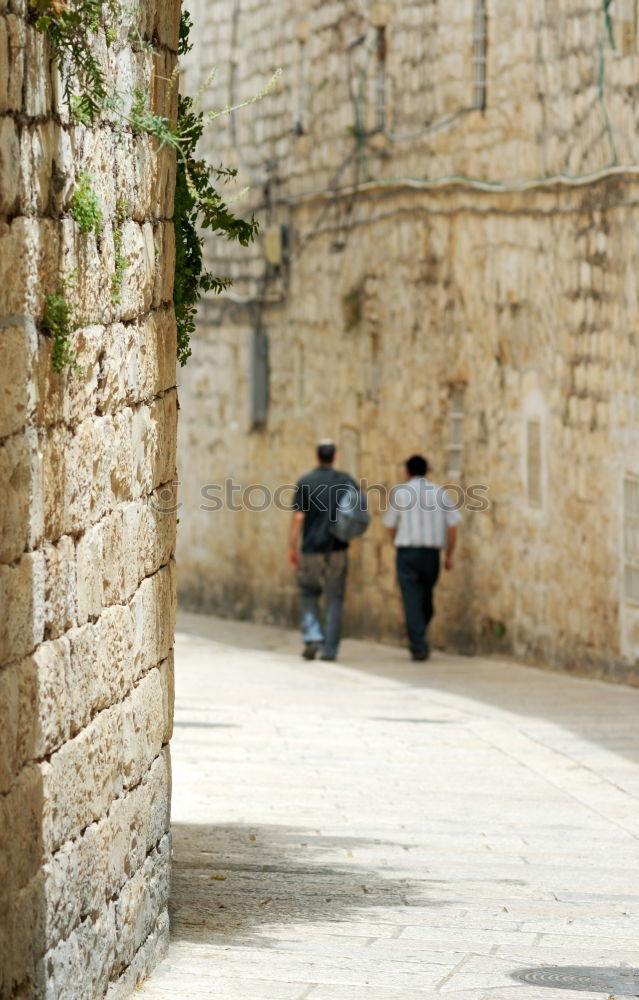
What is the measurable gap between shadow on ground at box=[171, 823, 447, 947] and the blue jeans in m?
6.11

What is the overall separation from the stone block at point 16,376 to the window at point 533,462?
8.93 metres

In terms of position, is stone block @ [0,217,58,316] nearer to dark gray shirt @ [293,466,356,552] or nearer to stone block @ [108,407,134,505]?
stone block @ [108,407,134,505]

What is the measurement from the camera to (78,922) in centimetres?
377

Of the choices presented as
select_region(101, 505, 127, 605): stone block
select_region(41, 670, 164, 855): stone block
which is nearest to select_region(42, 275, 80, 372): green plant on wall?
select_region(101, 505, 127, 605): stone block

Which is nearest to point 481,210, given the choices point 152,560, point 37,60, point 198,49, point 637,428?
point 637,428

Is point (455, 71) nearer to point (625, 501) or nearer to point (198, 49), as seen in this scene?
point (625, 501)

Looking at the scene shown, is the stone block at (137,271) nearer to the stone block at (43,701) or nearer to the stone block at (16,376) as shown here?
the stone block at (16,376)

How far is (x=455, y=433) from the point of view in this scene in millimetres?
13453

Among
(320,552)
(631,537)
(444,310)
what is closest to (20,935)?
(631,537)

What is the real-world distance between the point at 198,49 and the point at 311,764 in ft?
36.2

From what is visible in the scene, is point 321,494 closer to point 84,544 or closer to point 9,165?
point 84,544

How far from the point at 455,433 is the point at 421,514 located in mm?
1274

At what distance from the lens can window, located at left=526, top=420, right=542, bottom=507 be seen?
12117 mm

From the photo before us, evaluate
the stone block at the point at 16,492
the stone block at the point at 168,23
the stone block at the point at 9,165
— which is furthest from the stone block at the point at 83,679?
the stone block at the point at 168,23
